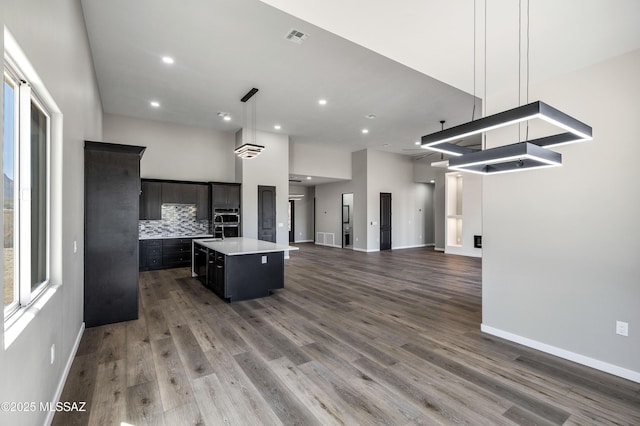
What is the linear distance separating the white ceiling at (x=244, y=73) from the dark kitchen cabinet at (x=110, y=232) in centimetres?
159

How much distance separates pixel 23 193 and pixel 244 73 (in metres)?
3.90

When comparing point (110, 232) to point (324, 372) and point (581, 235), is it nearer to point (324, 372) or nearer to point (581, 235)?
point (324, 372)

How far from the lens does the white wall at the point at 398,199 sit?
11.1m

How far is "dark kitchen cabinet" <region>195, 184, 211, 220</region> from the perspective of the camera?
7.81m

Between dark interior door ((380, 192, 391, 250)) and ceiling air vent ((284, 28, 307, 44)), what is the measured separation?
794 centimetres

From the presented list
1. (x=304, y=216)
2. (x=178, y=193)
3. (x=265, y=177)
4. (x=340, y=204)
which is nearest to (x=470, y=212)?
(x=340, y=204)

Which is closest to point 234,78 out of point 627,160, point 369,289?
point 369,289

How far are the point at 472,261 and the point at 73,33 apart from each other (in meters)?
9.75

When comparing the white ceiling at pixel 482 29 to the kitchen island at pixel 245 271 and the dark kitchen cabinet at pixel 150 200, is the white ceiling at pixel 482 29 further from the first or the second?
the dark kitchen cabinet at pixel 150 200

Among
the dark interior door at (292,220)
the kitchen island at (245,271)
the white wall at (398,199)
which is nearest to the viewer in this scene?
the kitchen island at (245,271)

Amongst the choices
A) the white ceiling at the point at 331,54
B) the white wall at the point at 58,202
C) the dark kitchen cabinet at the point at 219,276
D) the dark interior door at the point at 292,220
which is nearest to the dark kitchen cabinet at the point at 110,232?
the white wall at the point at 58,202

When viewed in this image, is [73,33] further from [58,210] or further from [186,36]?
[58,210]

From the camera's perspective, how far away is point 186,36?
155 inches

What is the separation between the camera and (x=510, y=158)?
214 cm
